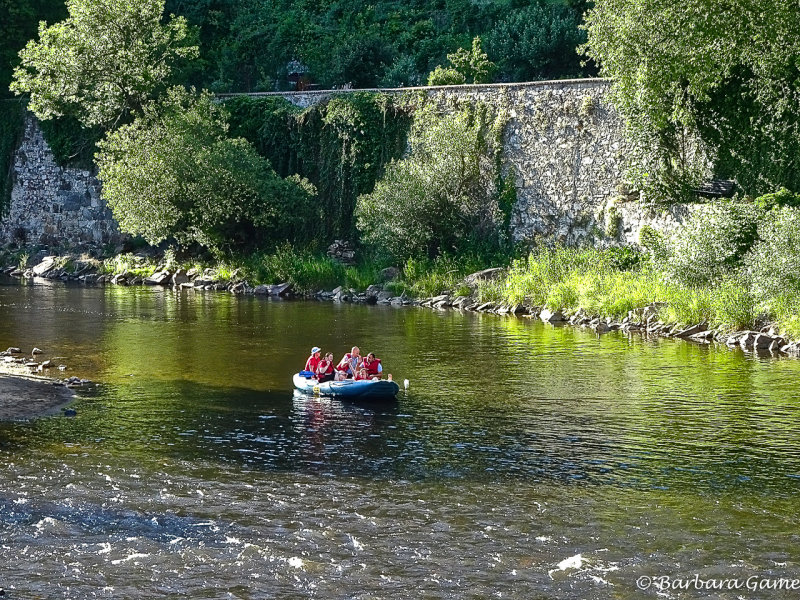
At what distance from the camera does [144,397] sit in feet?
69.8

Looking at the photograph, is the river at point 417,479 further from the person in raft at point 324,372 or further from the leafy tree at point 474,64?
the leafy tree at point 474,64

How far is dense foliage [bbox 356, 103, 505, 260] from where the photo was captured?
130 ft

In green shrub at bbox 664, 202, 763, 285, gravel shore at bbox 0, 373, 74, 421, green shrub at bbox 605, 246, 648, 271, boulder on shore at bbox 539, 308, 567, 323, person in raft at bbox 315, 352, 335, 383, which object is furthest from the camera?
green shrub at bbox 605, 246, 648, 271

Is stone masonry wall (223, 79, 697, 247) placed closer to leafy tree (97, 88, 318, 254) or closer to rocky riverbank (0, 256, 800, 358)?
rocky riverbank (0, 256, 800, 358)

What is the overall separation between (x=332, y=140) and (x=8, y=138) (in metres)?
18.5

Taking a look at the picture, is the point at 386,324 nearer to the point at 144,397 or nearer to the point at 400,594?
the point at 144,397

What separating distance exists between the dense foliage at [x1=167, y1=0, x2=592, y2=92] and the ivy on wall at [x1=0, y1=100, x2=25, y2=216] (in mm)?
8491

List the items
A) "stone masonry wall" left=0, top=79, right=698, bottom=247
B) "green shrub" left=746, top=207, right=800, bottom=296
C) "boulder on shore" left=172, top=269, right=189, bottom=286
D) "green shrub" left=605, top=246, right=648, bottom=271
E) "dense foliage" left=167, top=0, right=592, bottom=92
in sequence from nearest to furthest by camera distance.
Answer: "green shrub" left=746, top=207, right=800, bottom=296, "green shrub" left=605, top=246, right=648, bottom=271, "stone masonry wall" left=0, top=79, right=698, bottom=247, "boulder on shore" left=172, top=269, right=189, bottom=286, "dense foliage" left=167, top=0, right=592, bottom=92

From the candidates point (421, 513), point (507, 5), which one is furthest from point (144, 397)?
point (507, 5)

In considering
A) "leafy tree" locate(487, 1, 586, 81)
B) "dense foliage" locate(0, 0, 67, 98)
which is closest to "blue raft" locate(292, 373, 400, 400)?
"leafy tree" locate(487, 1, 586, 81)

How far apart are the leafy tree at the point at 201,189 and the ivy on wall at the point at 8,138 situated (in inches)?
417

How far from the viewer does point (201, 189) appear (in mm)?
42438

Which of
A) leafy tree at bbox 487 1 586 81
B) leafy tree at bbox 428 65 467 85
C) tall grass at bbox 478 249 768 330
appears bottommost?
tall grass at bbox 478 249 768 330

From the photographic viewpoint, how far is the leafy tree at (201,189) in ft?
140
